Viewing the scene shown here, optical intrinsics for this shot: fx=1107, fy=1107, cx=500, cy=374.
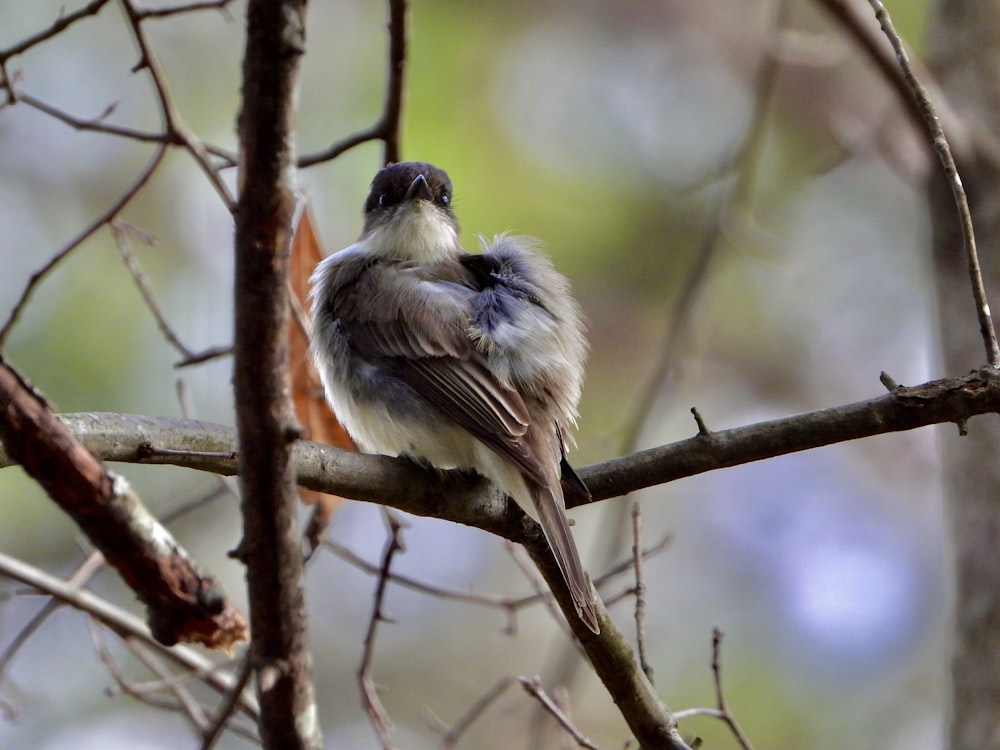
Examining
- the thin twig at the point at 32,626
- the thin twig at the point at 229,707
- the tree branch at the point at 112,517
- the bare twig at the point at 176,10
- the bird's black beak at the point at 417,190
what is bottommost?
the thin twig at the point at 229,707

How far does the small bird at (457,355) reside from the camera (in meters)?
3.13

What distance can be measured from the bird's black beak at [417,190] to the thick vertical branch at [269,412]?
2.66m

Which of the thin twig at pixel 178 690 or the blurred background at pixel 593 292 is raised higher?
the blurred background at pixel 593 292

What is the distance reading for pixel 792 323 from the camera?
8.91 meters

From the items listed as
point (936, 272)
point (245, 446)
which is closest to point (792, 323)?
point (936, 272)

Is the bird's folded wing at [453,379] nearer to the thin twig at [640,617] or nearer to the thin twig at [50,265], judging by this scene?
the thin twig at [640,617]

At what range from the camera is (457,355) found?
11.1 feet

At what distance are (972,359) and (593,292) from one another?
13.6 ft

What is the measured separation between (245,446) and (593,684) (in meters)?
6.20

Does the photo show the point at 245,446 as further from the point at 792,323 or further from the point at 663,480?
A: the point at 792,323

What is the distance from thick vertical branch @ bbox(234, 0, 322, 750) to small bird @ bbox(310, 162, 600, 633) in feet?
3.96

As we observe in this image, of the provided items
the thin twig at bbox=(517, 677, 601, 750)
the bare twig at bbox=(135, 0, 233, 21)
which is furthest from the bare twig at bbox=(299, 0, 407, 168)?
the thin twig at bbox=(517, 677, 601, 750)

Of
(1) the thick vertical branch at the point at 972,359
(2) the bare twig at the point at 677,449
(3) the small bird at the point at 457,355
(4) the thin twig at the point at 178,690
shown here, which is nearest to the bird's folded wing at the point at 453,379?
(3) the small bird at the point at 457,355

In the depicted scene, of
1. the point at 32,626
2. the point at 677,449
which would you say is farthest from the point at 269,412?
the point at 32,626
